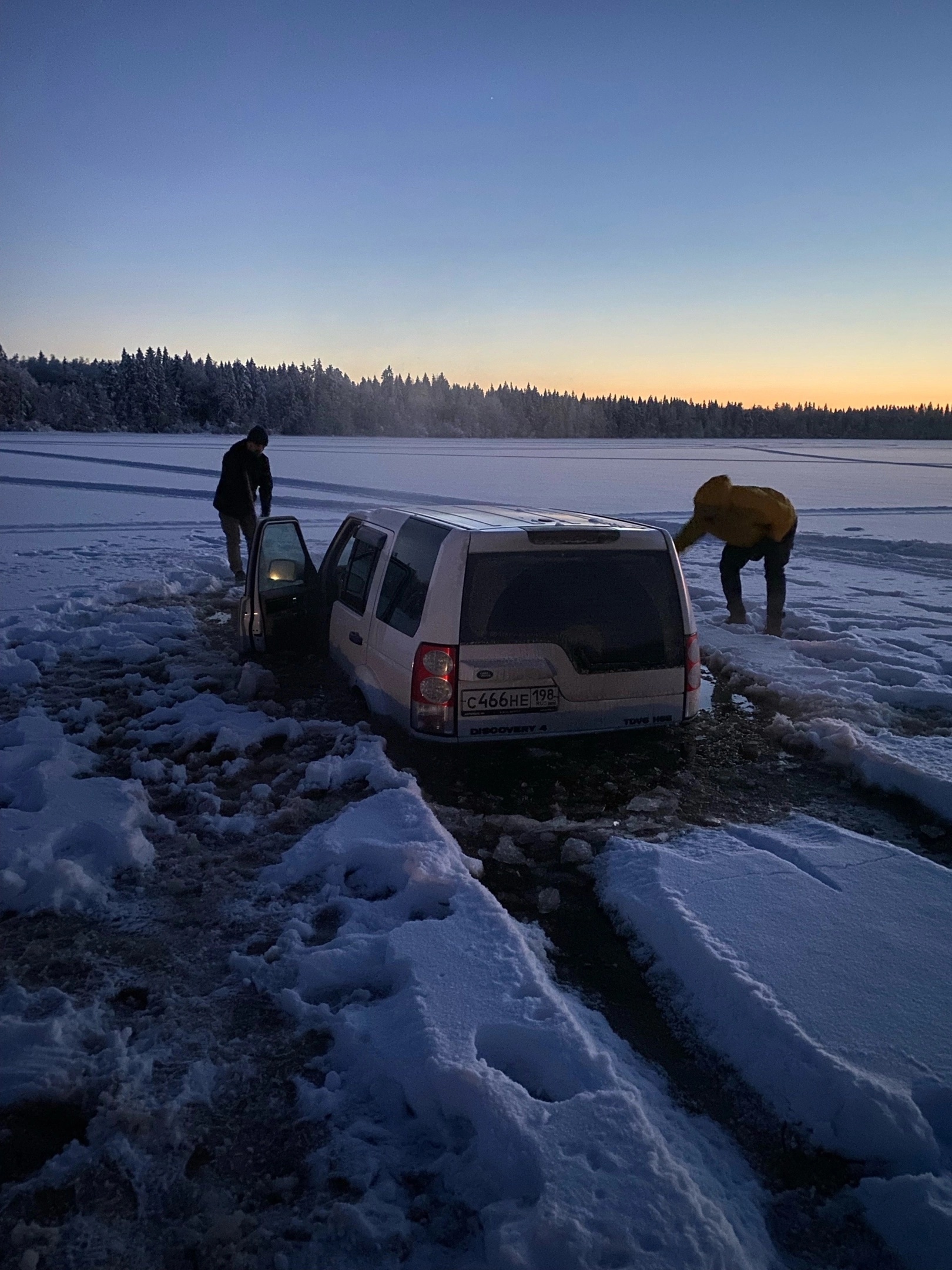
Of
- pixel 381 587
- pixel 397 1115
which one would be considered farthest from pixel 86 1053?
pixel 381 587

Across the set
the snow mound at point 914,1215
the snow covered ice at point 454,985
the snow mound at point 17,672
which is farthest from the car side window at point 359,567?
the snow mound at point 914,1215

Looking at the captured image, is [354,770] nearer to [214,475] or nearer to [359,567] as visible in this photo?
[359,567]

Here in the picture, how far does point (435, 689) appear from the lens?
4.53 metres

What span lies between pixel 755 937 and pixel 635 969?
1.69ft

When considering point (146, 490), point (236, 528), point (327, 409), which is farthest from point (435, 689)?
point (327, 409)

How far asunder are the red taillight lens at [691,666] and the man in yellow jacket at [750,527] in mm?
3583

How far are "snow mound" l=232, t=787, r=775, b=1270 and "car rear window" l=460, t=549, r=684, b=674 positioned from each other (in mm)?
1456

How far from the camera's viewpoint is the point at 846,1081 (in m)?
2.58

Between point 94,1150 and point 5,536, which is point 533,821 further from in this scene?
point 5,536

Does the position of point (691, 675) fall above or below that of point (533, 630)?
below

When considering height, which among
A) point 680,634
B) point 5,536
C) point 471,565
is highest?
point 471,565

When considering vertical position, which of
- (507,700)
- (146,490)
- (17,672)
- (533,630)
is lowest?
(17,672)

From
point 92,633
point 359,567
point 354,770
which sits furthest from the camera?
point 92,633

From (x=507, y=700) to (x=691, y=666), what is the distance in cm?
119
